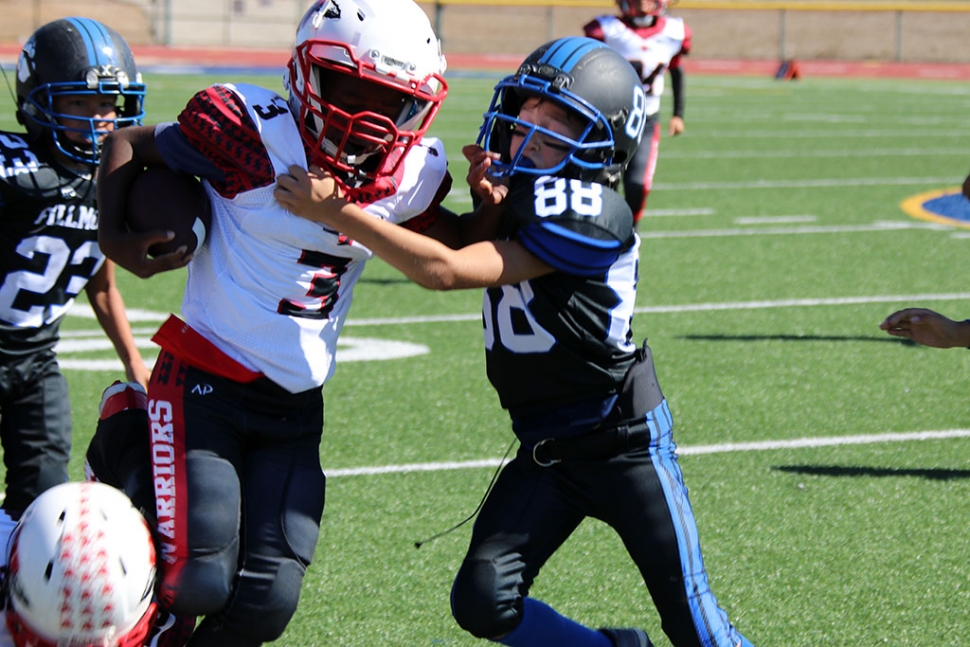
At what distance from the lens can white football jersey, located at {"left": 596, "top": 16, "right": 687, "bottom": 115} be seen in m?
9.05

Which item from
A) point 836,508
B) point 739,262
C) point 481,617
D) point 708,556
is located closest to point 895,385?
point 836,508

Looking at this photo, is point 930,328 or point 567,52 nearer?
point 567,52

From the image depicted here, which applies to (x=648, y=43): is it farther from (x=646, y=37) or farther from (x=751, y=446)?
(x=751, y=446)

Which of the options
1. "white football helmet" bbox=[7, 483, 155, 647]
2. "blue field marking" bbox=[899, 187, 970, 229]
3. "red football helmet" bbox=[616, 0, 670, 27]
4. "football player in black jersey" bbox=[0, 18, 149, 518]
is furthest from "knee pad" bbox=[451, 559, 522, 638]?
"blue field marking" bbox=[899, 187, 970, 229]

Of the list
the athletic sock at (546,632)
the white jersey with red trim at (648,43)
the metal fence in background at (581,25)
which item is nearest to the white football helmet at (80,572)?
the athletic sock at (546,632)

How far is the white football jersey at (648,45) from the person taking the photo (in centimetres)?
905

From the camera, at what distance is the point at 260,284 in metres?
2.97

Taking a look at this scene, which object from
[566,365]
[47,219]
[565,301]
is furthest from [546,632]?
[47,219]

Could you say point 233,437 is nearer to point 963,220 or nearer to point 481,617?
point 481,617

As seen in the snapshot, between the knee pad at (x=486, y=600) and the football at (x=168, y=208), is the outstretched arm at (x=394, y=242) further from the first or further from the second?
the knee pad at (x=486, y=600)

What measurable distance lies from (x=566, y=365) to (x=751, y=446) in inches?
84.9

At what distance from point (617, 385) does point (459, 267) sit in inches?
20.1

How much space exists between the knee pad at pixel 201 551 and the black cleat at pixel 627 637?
945mm

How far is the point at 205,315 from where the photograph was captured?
3010 mm
